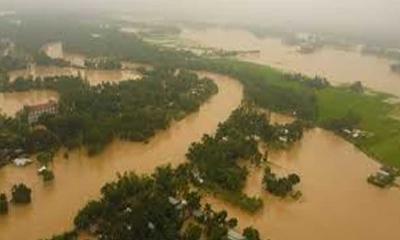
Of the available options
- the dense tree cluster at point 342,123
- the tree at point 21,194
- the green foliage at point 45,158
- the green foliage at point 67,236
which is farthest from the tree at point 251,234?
the dense tree cluster at point 342,123

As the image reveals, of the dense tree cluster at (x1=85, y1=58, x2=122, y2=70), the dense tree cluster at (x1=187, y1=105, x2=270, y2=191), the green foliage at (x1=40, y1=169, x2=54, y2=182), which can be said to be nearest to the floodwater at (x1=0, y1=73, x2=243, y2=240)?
the green foliage at (x1=40, y1=169, x2=54, y2=182)

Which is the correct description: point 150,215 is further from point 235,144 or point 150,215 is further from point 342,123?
point 342,123

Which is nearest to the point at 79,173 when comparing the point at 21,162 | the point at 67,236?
the point at 21,162

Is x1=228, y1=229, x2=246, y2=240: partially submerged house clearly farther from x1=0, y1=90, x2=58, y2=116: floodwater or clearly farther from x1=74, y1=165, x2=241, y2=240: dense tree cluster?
x1=0, y1=90, x2=58, y2=116: floodwater

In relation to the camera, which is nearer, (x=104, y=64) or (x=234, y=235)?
(x=234, y=235)

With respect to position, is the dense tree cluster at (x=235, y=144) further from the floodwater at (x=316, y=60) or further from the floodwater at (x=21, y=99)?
the floodwater at (x=316, y=60)
